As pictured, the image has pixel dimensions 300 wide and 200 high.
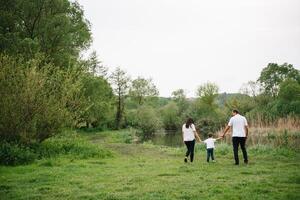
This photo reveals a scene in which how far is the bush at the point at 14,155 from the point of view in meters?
14.9

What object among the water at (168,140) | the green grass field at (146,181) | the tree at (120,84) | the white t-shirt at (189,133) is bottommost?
the green grass field at (146,181)

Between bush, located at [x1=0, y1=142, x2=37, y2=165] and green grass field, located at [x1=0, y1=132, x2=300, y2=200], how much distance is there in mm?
459

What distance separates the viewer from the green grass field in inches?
361

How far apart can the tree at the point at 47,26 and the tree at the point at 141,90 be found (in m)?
49.1

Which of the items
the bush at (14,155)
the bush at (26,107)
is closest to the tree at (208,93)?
the bush at (26,107)

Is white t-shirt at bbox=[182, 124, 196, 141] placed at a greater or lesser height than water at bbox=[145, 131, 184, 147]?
greater

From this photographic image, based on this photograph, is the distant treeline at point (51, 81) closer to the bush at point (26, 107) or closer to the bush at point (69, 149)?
the bush at point (26, 107)

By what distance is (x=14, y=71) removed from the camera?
57.6ft

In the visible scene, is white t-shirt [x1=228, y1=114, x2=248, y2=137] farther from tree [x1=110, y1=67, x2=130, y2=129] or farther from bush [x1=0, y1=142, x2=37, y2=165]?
tree [x1=110, y1=67, x2=130, y2=129]

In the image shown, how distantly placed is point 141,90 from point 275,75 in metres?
30.8

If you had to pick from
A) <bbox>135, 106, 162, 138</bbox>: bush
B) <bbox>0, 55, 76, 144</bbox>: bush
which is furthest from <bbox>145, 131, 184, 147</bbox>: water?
<bbox>0, 55, 76, 144</bbox>: bush

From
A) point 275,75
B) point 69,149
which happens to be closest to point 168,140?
point 69,149

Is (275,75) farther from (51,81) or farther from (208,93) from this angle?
(51,81)

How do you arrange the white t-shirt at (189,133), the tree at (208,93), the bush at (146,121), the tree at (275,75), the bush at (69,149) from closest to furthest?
the white t-shirt at (189,133) → the bush at (69,149) → the bush at (146,121) → the tree at (275,75) → the tree at (208,93)
